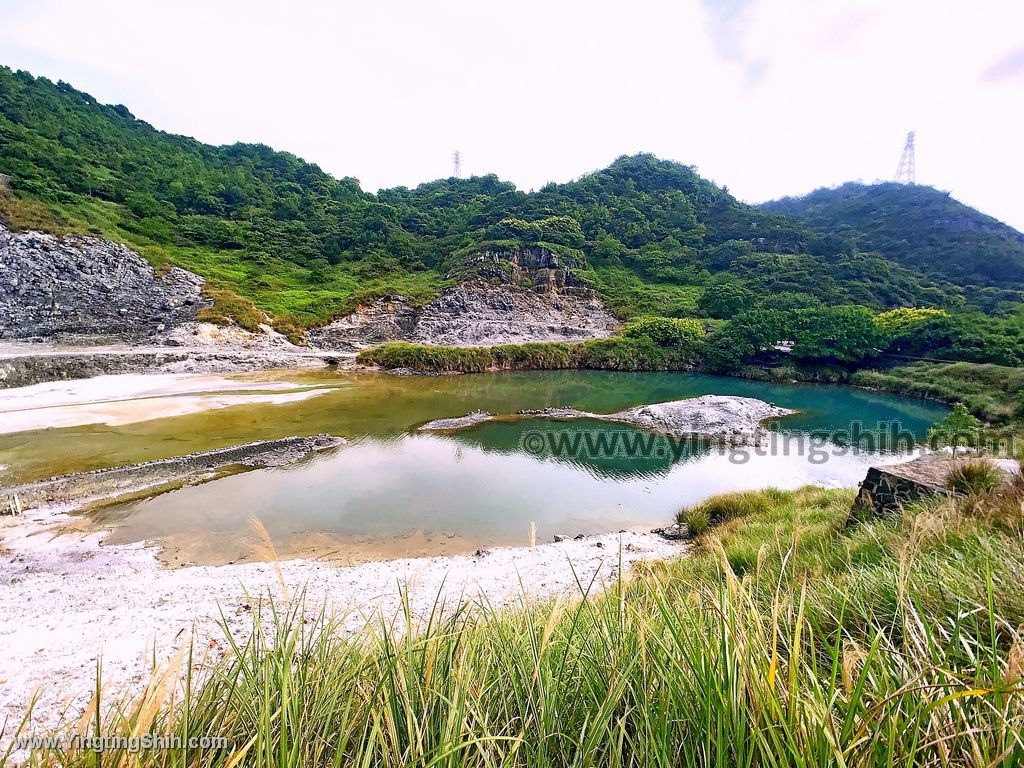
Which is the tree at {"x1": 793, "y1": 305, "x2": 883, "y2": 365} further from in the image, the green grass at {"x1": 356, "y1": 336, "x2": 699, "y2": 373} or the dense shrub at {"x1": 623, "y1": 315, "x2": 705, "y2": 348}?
the green grass at {"x1": 356, "y1": 336, "x2": 699, "y2": 373}

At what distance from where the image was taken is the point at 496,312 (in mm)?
45125

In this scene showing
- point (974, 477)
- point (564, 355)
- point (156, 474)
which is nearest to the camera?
point (974, 477)

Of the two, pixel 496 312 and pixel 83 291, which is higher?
pixel 83 291

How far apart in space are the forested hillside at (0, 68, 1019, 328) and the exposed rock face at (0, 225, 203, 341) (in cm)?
213

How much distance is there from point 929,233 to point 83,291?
10604 cm

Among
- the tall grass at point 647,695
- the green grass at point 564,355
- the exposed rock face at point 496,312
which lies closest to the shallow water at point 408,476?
the tall grass at point 647,695

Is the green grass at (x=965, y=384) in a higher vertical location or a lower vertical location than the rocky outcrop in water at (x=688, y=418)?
higher

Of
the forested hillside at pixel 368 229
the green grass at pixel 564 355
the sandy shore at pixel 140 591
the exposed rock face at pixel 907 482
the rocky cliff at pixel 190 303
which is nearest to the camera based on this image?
the sandy shore at pixel 140 591

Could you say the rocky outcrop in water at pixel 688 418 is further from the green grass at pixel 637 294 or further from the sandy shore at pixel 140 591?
the green grass at pixel 637 294

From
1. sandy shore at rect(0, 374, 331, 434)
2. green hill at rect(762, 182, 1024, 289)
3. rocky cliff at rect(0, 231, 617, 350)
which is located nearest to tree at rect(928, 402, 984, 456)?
sandy shore at rect(0, 374, 331, 434)

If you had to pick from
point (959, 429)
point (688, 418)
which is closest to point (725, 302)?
point (688, 418)

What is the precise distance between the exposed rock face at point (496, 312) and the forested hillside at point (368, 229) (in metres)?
2.39

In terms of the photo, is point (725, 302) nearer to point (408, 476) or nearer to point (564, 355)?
point (564, 355)

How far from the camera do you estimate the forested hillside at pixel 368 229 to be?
42656 millimetres
